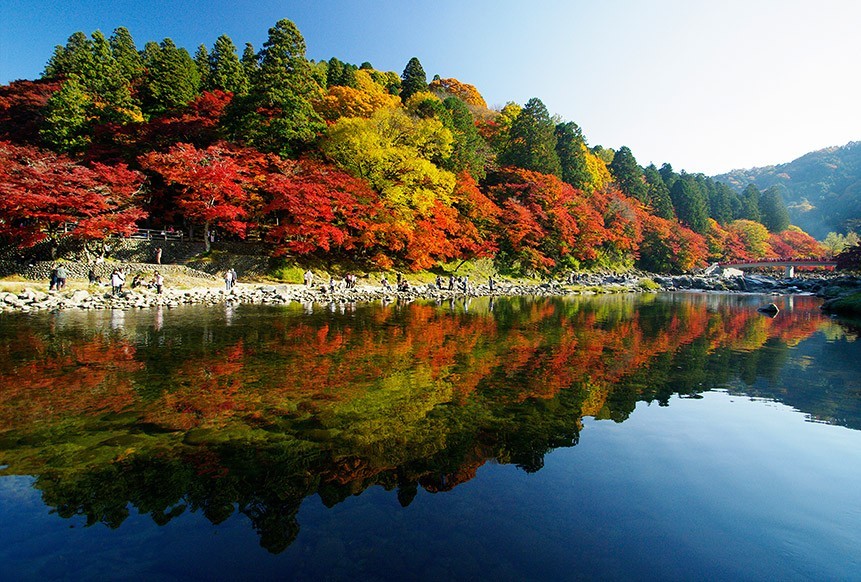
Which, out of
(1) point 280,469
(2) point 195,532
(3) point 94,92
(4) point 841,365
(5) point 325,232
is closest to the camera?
(2) point 195,532

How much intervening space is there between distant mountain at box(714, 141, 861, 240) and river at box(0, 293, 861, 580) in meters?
112

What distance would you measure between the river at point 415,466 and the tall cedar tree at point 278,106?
25166 millimetres

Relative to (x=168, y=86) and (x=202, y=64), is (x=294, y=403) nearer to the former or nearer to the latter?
(x=168, y=86)

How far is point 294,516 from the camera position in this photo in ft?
13.4

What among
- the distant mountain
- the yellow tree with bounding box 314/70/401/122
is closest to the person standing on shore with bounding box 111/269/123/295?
the yellow tree with bounding box 314/70/401/122

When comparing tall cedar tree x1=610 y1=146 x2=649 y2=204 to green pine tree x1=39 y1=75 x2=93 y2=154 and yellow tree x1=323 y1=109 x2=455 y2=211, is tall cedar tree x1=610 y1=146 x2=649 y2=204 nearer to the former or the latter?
yellow tree x1=323 y1=109 x2=455 y2=211

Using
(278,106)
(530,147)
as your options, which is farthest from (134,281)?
(530,147)

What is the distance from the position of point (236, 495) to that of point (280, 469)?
57 centimetres

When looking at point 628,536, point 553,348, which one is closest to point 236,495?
point 628,536

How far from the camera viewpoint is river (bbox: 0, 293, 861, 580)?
364 cm

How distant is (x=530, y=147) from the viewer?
A: 5038 centimetres

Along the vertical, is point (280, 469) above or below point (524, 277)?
below

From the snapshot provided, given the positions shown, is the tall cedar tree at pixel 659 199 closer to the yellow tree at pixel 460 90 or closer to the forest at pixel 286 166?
the forest at pixel 286 166

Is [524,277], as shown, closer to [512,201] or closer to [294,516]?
[512,201]
